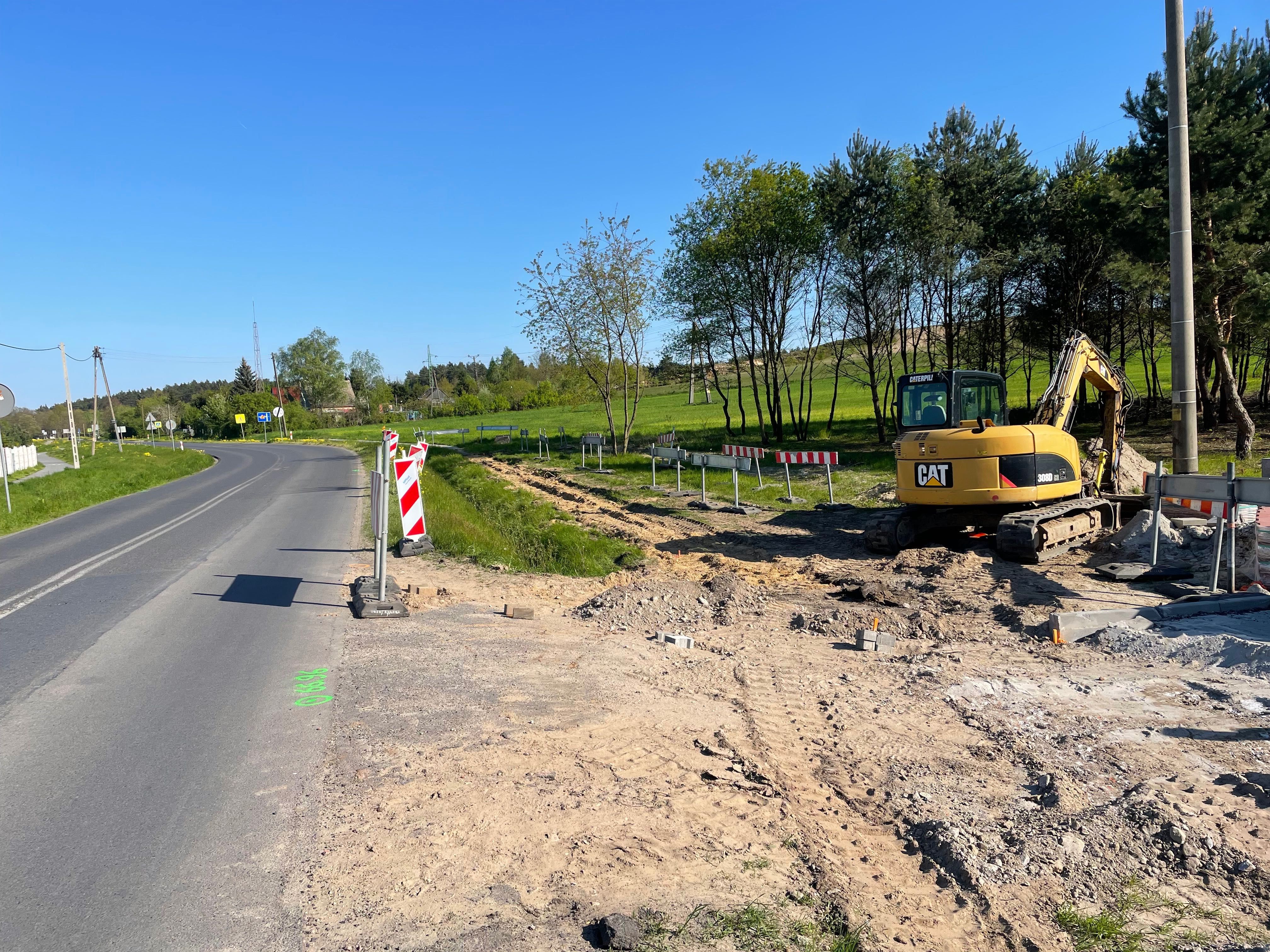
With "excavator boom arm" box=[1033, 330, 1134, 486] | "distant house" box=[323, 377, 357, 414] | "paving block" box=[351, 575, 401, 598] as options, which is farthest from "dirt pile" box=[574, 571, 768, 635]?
"distant house" box=[323, 377, 357, 414]

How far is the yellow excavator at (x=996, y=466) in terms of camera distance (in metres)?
11.4

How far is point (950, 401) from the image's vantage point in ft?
39.6

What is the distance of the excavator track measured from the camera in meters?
10.9

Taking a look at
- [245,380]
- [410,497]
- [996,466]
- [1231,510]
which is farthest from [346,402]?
[1231,510]

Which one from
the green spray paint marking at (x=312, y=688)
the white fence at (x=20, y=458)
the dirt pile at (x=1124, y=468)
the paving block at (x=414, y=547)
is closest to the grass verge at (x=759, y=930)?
the green spray paint marking at (x=312, y=688)

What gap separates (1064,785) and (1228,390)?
24.1 m

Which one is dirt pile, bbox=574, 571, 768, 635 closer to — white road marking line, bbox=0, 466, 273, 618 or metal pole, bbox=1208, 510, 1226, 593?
metal pole, bbox=1208, 510, 1226, 593

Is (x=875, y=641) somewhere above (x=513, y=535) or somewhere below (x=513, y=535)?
below

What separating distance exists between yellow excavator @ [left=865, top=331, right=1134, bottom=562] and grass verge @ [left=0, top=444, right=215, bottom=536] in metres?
18.2

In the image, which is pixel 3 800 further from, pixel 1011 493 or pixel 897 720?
pixel 1011 493

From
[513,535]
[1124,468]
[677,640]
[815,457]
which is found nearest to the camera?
[677,640]

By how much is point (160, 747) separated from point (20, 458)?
48.6m

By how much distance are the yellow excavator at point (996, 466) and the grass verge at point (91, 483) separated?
18.2 m

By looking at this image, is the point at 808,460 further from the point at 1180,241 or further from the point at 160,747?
the point at 160,747
